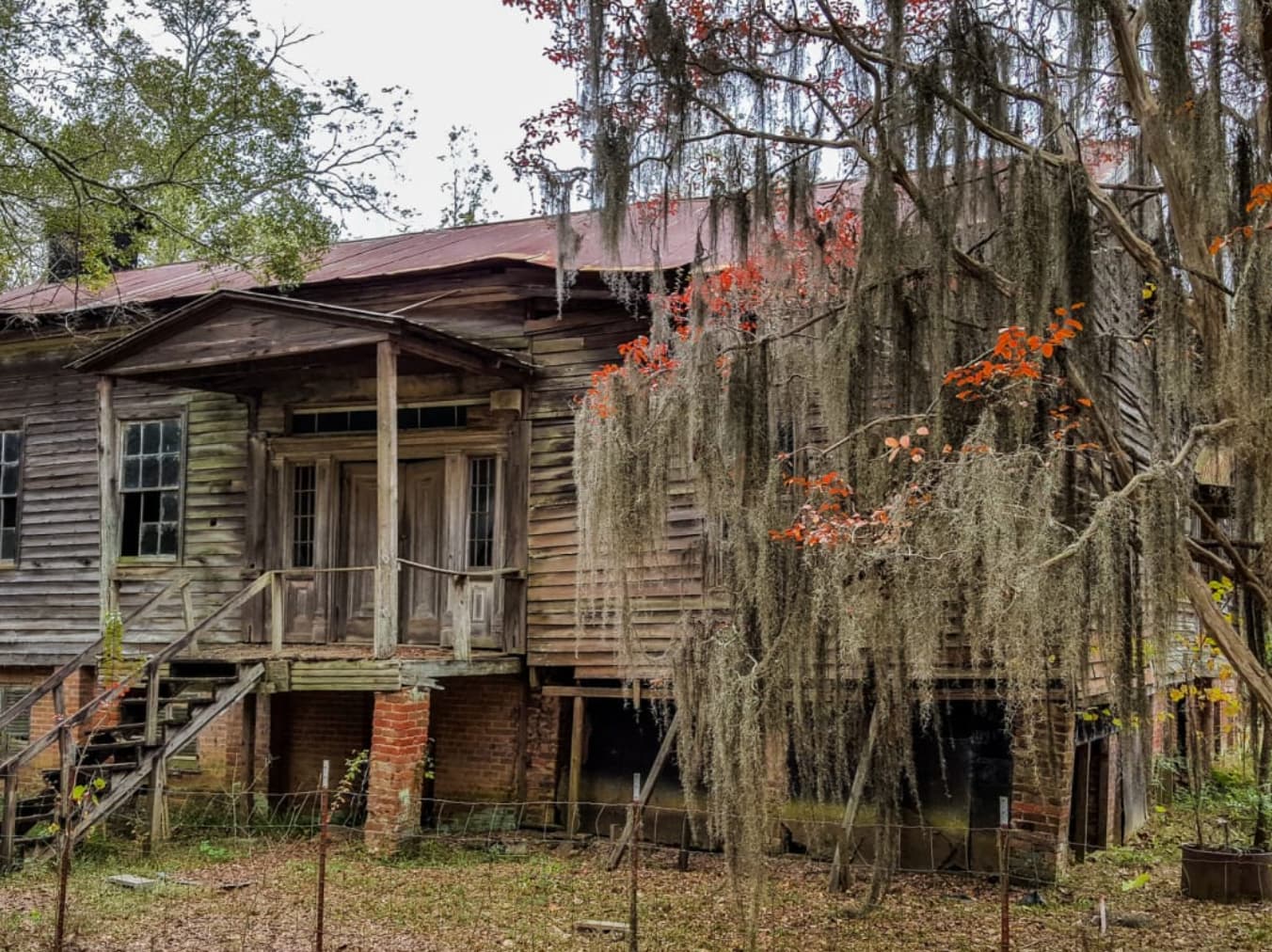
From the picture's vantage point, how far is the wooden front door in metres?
12.4

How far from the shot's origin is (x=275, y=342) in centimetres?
1092

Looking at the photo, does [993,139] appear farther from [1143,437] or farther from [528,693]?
[528,693]

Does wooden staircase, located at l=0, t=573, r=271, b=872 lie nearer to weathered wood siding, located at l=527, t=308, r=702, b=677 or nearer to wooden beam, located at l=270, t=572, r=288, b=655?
wooden beam, located at l=270, t=572, r=288, b=655

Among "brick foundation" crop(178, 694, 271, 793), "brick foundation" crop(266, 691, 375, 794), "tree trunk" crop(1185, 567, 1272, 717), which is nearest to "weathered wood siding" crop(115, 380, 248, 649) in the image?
"brick foundation" crop(178, 694, 271, 793)

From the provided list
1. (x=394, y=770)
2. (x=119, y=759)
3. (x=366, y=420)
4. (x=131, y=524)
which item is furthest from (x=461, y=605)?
(x=131, y=524)

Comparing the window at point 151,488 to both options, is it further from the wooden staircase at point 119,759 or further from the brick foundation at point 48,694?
the wooden staircase at point 119,759

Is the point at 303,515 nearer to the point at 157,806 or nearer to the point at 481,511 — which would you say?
the point at 481,511

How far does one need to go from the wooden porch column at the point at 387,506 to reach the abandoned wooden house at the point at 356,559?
0.02 m

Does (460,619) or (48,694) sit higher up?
(460,619)

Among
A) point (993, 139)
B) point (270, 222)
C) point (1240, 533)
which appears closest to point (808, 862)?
point (1240, 533)

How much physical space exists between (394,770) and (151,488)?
17.1ft

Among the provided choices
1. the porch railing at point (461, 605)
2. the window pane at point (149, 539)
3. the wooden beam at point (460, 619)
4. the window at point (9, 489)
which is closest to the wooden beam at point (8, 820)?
the porch railing at point (461, 605)

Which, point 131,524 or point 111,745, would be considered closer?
point 111,745

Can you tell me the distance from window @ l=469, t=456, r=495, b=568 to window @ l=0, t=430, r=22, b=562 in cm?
599
